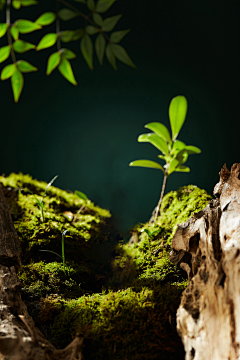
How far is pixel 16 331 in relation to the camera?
23.1 inches

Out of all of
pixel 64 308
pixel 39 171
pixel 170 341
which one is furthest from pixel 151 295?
pixel 39 171

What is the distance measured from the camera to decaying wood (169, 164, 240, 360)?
1.61 ft

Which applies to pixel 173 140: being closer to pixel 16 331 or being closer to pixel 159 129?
pixel 159 129

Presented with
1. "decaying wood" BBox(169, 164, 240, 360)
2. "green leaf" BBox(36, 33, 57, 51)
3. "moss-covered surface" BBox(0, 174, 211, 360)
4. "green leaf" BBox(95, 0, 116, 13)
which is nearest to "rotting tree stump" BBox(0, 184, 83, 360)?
"moss-covered surface" BBox(0, 174, 211, 360)

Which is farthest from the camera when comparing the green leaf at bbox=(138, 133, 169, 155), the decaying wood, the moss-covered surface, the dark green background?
the dark green background

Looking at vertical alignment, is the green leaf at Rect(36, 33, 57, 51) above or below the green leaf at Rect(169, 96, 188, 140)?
below

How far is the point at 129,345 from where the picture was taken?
25.1 inches

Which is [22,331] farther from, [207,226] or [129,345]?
[207,226]

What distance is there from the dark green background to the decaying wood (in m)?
0.97

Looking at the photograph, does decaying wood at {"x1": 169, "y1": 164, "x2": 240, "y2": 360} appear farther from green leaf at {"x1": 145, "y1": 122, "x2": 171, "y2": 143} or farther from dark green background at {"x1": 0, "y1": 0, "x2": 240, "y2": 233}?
dark green background at {"x1": 0, "y1": 0, "x2": 240, "y2": 233}

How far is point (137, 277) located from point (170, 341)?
0.36 meters

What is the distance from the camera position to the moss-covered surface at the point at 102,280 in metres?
0.66

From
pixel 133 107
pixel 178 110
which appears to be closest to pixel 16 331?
pixel 178 110

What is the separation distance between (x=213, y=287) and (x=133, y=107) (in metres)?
1.79
